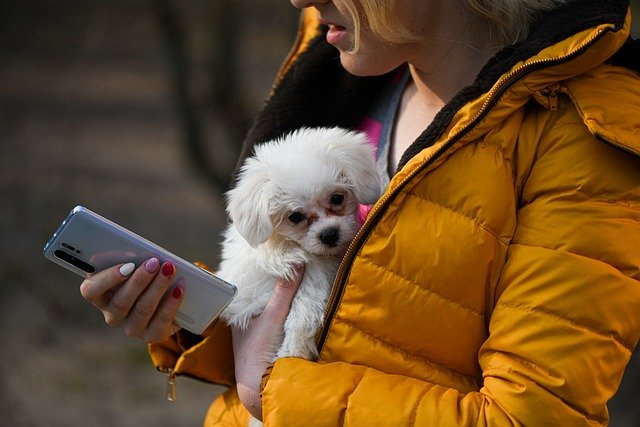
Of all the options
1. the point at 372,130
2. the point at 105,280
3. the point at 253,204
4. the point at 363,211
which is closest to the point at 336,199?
the point at 363,211

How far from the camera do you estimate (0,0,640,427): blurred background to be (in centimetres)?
495

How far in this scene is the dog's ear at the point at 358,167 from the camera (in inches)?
77.2

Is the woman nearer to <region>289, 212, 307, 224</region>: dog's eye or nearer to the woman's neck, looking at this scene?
the woman's neck

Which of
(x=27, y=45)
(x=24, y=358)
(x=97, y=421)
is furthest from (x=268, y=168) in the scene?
(x=27, y=45)

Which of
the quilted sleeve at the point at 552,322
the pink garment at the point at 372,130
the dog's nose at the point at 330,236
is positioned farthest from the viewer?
the pink garment at the point at 372,130

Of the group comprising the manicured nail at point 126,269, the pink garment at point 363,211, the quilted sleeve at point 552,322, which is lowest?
the quilted sleeve at point 552,322

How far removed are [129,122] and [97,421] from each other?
179 inches

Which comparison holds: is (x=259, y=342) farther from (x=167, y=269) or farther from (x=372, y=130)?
(x=372, y=130)

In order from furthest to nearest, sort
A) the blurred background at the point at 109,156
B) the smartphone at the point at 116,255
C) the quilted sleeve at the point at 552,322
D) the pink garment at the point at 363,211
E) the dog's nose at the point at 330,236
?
the blurred background at the point at 109,156, the pink garment at the point at 363,211, the dog's nose at the point at 330,236, the smartphone at the point at 116,255, the quilted sleeve at the point at 552,322

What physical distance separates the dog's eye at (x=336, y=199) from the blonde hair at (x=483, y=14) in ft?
1.07

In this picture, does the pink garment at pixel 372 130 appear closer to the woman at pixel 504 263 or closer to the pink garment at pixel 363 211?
the pink garment at pixel 363 211

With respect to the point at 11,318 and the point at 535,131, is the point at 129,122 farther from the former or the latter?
the point at 535,131

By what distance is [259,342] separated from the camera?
1.90 m

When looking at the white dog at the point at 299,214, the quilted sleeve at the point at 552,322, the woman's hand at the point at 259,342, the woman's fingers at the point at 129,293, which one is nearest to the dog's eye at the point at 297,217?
the white dog at the point at 299,214
